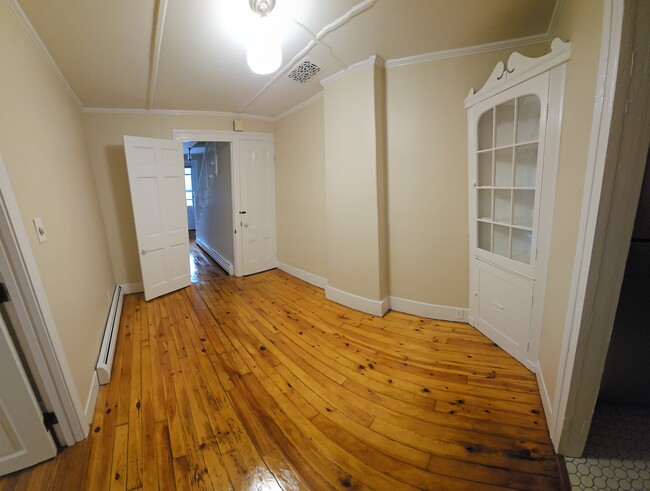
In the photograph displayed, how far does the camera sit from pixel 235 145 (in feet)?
12.9

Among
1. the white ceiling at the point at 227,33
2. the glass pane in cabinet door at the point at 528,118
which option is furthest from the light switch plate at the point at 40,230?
the glass pane in cabinet door at the point at 528,118

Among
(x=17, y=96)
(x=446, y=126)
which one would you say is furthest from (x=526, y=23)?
(x=17, y=96)

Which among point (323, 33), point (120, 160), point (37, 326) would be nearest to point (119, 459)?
point (37, 326)

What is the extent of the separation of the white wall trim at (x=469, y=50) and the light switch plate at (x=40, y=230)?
9.74ft

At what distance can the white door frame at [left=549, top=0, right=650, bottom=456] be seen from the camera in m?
0.96

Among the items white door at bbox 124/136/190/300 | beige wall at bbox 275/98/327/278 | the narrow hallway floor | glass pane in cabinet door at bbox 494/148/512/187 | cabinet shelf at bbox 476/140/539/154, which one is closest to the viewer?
the narrow hallway floor

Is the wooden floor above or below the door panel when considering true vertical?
below

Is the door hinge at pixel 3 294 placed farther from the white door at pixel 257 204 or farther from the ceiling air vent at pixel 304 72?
the white door at pixel 257 204

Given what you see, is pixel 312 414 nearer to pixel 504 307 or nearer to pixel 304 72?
pixel 504 307

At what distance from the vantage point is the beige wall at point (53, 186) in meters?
1.37

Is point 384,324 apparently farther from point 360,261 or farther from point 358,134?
point 358,134

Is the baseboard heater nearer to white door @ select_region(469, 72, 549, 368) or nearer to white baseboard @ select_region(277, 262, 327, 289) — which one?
white baseboard @ select_region(277, 262, 327, 289)

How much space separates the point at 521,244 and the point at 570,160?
779mm

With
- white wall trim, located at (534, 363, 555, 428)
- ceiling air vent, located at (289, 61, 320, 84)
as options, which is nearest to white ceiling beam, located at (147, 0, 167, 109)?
ceiling air vent, located at (289, 61, 320, 84)
